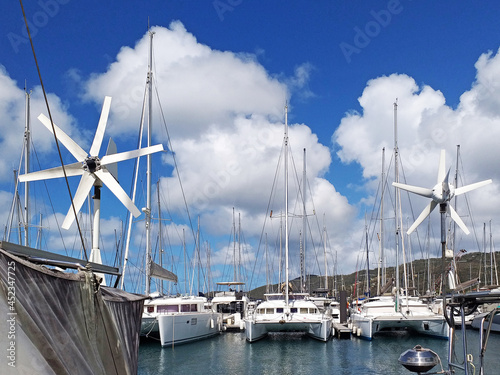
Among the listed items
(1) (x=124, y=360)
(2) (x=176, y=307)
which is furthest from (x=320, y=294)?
(1) (x=124, y=360)

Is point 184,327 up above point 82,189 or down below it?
below

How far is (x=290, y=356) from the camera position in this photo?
3600cm

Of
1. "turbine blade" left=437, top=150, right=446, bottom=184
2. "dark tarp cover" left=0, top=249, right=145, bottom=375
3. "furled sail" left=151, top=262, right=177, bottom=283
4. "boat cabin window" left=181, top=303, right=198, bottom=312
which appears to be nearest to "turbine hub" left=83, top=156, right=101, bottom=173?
"dark tarp cover" left=0, top=249, right=145, bottom=375

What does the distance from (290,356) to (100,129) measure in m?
24.2

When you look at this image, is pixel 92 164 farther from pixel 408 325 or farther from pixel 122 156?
pixel 408 325

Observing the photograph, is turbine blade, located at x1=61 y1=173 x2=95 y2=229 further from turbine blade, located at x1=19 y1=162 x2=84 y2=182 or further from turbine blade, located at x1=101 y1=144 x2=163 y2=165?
turbine blade, located at x1=101 y1=144 x2=163 y2=165

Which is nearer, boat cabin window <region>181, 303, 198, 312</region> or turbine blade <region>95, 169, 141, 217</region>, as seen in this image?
turbine blade <region>95, 169, 141, 217</region>

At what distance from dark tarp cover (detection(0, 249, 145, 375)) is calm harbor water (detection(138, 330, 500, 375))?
21.7 meters

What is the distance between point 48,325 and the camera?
7.42 m

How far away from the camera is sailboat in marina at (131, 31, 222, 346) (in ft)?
126

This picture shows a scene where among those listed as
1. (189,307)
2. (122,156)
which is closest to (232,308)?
(189,307)

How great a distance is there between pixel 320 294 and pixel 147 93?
59.3 meters

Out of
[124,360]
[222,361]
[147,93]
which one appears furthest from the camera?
[147,93]

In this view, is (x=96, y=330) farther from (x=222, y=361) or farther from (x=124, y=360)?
(x=222, y=361)
